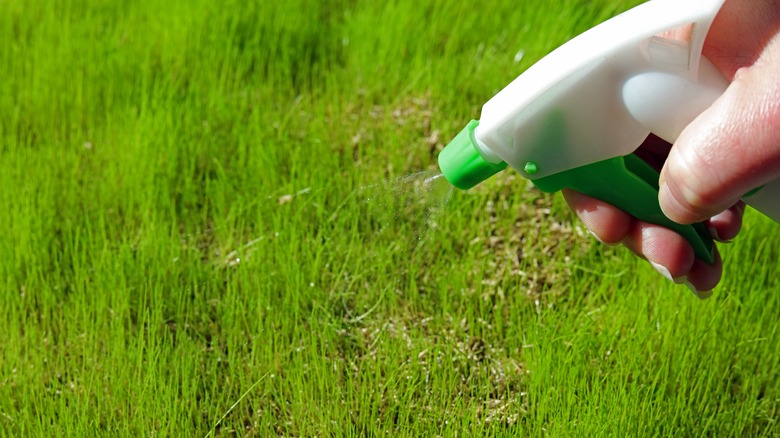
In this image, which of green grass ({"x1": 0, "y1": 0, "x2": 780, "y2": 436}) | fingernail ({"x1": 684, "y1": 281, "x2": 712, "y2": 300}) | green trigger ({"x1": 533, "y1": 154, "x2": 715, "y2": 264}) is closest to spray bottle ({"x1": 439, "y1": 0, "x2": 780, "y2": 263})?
green trigger ({"x1": 533, "y1": 154, "x2": 715, "y2": 264})

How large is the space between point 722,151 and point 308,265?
99cm

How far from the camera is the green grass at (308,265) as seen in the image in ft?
5.81

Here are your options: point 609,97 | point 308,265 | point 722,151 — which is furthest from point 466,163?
point 308,265

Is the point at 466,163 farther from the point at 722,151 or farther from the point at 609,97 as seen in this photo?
the point at 722,151

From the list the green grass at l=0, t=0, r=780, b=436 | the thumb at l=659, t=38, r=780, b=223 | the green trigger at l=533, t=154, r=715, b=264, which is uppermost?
the thumb at l=659, t=38, r=780, b=223

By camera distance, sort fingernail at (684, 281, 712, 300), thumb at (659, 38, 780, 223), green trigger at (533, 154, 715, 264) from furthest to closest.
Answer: fingernail at (684, 281, 712, 300)
green trigger at (533, 154, 715, 264)
thumb at (659, 38, 780, 223)

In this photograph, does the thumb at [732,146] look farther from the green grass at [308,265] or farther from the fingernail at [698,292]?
the green grass at [308,265]

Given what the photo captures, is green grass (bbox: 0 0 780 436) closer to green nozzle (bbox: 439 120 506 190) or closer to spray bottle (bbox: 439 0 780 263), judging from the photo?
green nozzle (bbox: 439 120 506 190)

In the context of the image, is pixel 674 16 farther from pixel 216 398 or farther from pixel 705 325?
pixel 216 398

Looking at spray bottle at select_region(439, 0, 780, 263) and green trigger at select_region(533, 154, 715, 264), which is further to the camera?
green trigger at select_region(533, 154, 715, 264)

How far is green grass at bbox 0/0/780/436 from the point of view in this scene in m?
1.77

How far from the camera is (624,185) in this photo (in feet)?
5.18

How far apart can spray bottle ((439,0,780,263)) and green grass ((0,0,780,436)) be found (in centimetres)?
44

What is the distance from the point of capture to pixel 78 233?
204cm
